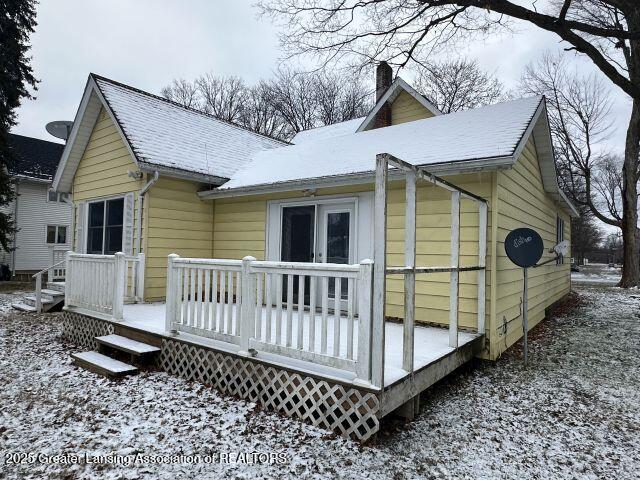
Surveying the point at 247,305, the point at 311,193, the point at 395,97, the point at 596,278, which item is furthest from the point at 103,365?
the point at 596,278

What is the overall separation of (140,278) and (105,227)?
2123 millimetres

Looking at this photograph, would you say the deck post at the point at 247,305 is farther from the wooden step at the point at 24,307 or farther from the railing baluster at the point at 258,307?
the wooden step at the point at 24,307

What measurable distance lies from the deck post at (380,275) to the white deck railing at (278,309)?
56mm

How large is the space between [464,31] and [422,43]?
1082 millimetres

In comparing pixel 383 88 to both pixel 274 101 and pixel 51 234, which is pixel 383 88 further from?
pixel 274 101

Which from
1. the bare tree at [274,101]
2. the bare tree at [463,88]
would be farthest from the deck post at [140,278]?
the bare tree at [274,101]

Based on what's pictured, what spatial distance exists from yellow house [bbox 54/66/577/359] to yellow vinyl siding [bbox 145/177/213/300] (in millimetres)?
23

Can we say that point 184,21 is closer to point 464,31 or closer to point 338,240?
point 464,31

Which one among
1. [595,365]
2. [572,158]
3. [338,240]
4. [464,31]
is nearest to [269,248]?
[338,240]

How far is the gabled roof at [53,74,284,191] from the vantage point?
7.42 meters

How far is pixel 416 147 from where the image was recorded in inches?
251

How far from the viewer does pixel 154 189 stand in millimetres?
7332

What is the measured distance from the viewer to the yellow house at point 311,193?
17.5 ft

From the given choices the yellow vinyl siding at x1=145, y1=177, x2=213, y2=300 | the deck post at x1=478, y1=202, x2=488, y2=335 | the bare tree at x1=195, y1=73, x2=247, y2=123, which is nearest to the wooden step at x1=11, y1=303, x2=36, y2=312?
the yellow vinyl siding at x1=145, y1=177, x2=213, y2=300
